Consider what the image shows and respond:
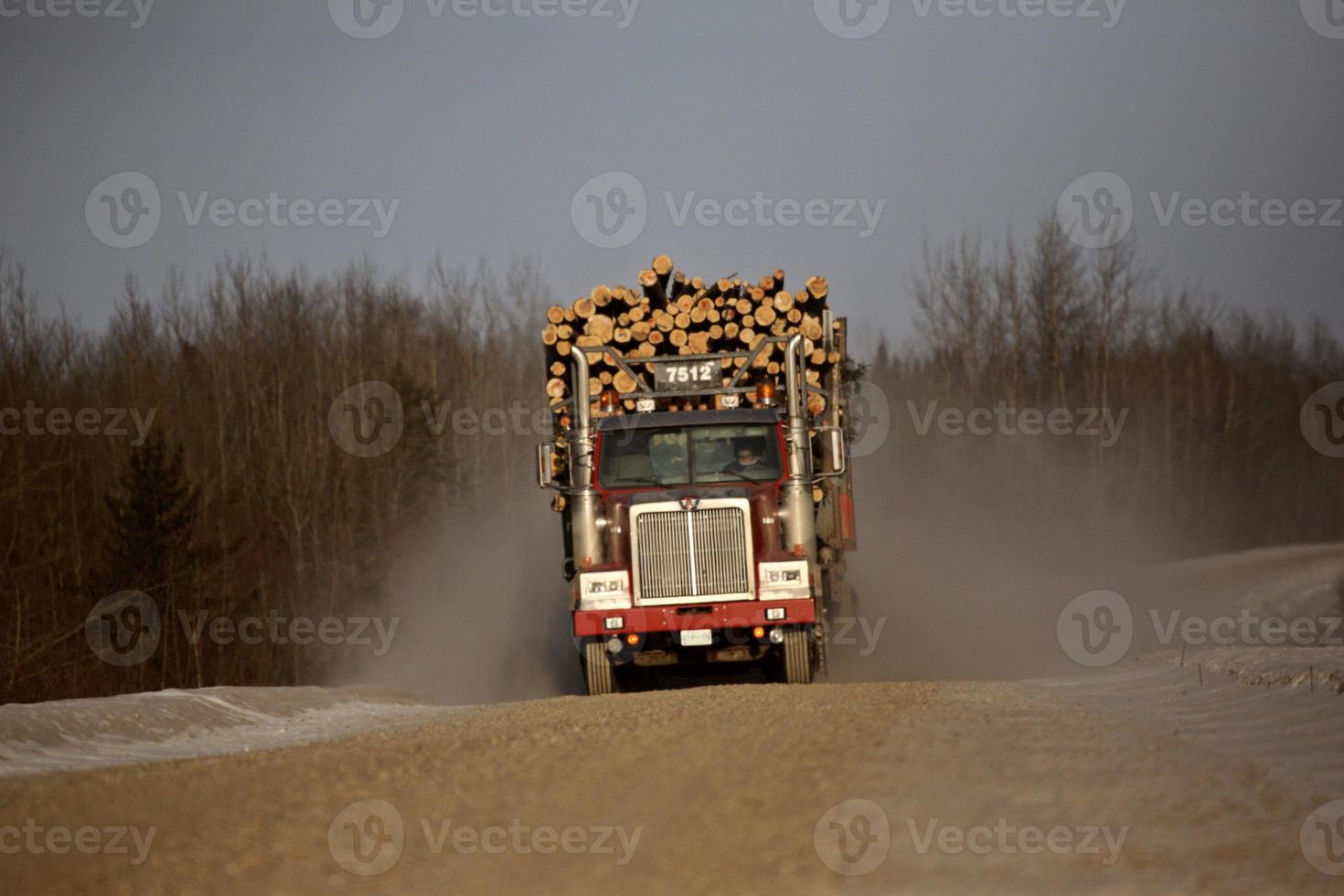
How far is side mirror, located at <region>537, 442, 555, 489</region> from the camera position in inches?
599

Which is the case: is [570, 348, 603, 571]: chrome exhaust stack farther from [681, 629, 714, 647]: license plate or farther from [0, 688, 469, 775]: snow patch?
[0, 688, 469, 775]: snow patch

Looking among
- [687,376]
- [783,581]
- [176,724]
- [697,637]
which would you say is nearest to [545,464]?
[687,376]

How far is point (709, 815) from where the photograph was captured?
21.7ft

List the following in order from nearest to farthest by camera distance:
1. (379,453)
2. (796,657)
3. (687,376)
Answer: (796,657) → (687,376) → (379,453)

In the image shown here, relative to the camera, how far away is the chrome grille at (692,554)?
1481cm

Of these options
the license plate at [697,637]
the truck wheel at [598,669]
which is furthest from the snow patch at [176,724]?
the license plate at [697,637]

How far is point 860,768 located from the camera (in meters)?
7.53

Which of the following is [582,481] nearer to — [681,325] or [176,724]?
[681,325]

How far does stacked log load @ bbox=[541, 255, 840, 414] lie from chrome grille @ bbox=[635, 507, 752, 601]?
2468 mm

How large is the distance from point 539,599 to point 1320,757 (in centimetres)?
1790

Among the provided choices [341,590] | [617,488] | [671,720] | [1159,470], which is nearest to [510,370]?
[341,590]

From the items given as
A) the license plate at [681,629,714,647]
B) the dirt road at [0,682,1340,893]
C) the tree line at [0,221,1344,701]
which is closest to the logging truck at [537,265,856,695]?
the license plate at [681,629,714,647]

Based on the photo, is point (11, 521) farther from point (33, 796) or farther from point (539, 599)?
point (33, 796)

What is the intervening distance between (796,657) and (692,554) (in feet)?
5.77
